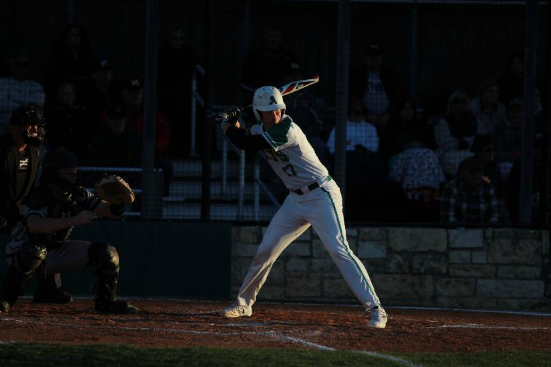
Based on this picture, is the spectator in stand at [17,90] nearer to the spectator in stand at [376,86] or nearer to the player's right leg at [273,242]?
the spectator in stand at [376,86]

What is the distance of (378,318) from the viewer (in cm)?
827

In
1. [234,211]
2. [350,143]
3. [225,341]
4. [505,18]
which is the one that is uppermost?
[505,18]

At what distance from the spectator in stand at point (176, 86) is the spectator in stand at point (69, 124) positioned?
31.6 inches

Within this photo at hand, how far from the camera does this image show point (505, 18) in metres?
13.0

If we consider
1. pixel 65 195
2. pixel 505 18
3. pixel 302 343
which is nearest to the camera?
pixel 302 343

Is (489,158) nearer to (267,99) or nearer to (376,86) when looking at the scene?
(376,86)

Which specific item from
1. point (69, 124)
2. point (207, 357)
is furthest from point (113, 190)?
point (69, 124)

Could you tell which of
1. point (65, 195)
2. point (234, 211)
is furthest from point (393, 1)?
point (65, 195)

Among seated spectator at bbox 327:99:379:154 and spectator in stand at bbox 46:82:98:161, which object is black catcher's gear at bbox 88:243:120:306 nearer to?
spectator in stand at bbox 46:82:98:161

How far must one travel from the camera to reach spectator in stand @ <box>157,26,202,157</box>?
36.9 ft

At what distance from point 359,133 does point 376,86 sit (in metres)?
0.96

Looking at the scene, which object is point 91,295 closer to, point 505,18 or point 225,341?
point 225,341

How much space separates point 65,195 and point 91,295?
2.24m

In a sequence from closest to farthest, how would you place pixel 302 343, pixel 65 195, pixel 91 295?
pixel 302 343
pixel 65 195
pixel 91 295
